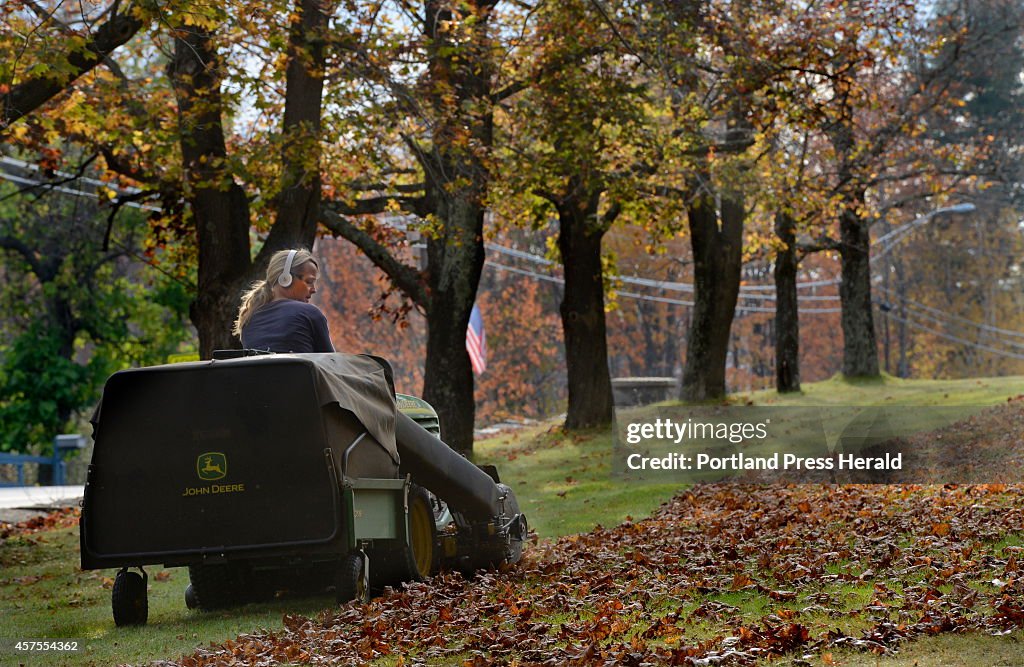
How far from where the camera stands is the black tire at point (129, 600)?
9203 millimetres

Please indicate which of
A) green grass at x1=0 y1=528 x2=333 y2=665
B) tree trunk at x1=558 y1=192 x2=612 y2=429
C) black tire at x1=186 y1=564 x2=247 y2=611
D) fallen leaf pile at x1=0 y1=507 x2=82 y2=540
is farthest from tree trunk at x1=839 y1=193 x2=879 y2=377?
black tire at x1=186 y1=564 x2=247 y2=611

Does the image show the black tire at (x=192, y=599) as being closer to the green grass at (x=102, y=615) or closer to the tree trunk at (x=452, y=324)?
the green grass at (x=102, y=615)

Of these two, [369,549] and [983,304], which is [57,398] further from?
[983,304]

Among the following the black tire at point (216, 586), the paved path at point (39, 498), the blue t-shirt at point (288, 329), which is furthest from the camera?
the paved path at point (39, 498)

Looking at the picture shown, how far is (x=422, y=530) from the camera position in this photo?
1025 cm

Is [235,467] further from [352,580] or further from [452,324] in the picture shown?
[452,324]

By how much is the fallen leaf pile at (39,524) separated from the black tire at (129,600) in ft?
29.0

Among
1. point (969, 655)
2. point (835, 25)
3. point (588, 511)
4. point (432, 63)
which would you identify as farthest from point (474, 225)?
point (969, 655)

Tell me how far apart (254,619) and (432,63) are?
12137mm

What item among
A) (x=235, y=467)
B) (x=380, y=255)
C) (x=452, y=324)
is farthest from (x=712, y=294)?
(x=235, y=467)

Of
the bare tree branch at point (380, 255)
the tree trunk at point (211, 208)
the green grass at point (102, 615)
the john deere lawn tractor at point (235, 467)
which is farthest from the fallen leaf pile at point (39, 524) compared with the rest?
the john deere lawn tractor at point (235, 467)

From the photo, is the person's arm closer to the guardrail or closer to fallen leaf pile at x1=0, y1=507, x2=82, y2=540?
fallen leaf pile at x1=0, y1=507, x2=82, y2=540

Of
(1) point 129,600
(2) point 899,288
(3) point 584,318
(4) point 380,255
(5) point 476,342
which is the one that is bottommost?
(1) point 129,600

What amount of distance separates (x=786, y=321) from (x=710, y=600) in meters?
25.9
